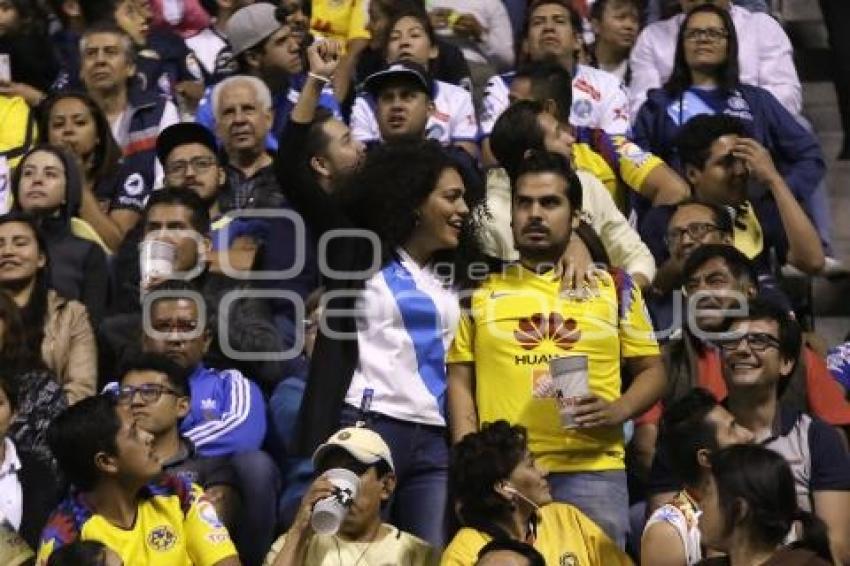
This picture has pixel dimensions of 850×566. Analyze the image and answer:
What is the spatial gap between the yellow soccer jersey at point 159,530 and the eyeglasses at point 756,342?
1.92 metres

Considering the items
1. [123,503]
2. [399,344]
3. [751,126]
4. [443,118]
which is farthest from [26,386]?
[751,126]

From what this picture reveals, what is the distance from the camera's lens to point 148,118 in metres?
13.5

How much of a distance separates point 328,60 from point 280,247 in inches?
59.7

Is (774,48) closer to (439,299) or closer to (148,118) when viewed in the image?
(148,118)

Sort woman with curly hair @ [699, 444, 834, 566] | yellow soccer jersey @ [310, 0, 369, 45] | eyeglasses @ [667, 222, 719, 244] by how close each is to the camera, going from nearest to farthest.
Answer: woman with curly hair @ [699, 444, 834, 566] < eyeglasses @ [667, 222, 719, 244] < yellow soccer jersey @ [310, 0, 369, 45]

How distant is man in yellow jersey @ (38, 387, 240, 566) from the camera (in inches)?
369

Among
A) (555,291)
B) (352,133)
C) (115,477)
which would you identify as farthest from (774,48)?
(115,477)

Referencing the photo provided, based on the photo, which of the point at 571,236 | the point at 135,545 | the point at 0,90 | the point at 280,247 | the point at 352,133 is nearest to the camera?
the point at 135,545

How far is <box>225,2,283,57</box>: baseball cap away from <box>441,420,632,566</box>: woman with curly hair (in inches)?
190

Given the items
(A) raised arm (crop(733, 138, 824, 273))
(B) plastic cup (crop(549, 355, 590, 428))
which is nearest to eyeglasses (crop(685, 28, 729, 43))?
(A) raised arm (crop(733, 138, 824, 273))

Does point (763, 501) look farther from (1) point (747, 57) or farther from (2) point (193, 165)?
(1) point (747, 57)

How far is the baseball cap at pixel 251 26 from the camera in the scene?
1378cm

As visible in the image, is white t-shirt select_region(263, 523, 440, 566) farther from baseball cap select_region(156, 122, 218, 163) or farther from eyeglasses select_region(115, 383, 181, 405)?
baseball cap select_region(156, 122, 218, 163)

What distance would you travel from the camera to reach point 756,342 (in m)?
9.62
